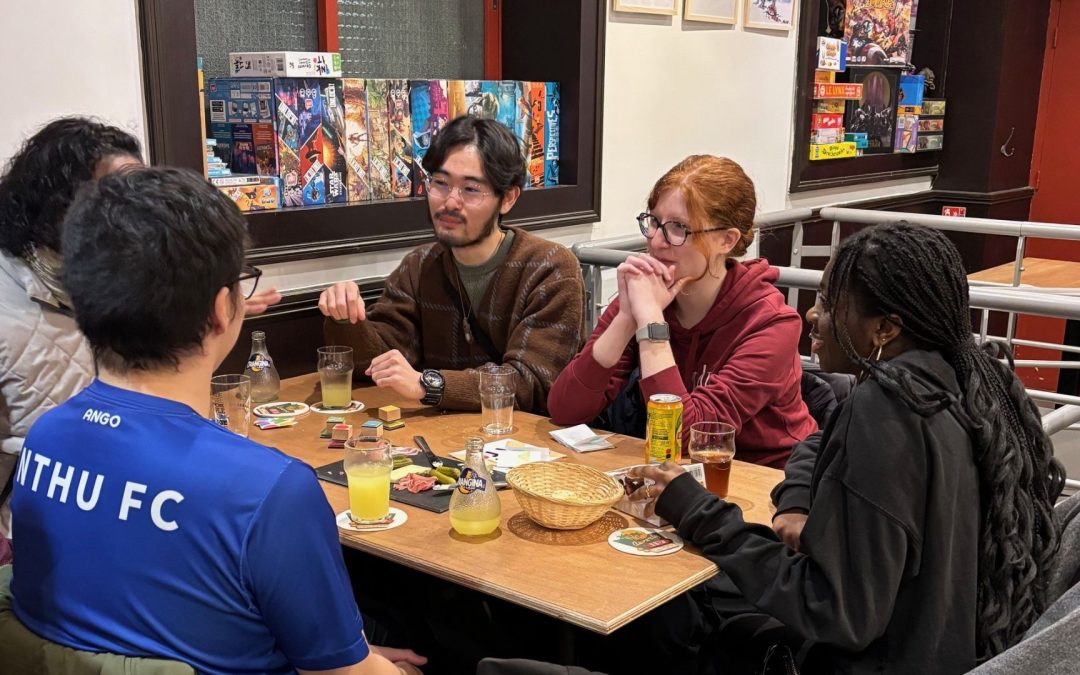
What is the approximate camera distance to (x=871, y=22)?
5.94 metres

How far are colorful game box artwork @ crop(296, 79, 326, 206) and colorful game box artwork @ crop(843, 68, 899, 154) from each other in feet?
11.4

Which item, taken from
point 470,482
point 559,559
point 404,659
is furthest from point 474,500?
point 404,659

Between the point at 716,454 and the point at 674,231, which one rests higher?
the point at 674,231

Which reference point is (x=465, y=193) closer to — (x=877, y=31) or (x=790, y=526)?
(x=790, y=526)

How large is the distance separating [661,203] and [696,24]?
2.25 meters

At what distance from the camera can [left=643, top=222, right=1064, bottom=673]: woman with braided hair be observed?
1520 mm

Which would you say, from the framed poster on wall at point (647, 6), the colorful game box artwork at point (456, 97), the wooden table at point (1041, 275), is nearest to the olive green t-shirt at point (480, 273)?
the colorful game box artwork at point (456, 97)

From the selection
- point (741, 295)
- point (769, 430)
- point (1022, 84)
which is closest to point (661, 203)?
point (741, 295)

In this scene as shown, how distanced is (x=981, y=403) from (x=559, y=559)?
0.72 metres

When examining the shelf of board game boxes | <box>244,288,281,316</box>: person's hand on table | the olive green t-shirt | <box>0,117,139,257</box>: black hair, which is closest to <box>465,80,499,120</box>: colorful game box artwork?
the shelf of board game boxes

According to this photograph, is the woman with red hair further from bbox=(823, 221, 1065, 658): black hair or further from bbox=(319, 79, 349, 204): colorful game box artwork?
bbox=(319, 79, 349, 204): colorful game box artwork

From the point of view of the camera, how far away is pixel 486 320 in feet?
9.60

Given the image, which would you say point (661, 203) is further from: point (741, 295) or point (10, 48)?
point (10, 48)

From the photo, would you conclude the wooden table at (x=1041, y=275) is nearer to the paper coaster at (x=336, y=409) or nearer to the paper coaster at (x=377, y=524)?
the paper coaster at (x=336, y=409)
